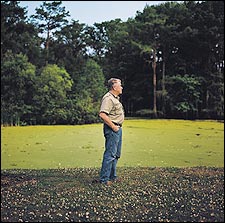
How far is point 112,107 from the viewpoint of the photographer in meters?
4.16

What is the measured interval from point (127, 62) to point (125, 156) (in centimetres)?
1458

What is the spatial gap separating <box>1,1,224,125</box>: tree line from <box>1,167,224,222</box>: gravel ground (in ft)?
41.2

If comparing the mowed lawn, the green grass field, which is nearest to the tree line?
the mowed lawn

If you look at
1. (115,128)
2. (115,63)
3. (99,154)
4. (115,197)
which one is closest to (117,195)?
(115,197)

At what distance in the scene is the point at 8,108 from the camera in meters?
17.7

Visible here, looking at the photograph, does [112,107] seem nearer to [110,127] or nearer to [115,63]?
[110,127]

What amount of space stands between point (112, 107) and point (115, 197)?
1021 mm

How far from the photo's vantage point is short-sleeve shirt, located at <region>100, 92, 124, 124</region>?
4109 millimetres

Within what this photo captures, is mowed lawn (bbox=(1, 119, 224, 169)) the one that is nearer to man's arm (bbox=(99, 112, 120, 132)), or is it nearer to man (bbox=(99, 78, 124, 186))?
man (bbox=(99, 78, 124, 186))

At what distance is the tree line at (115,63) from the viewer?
17.8 meters

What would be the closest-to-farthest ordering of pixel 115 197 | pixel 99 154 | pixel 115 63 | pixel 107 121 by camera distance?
pixel 115 197 → pixel 107 121 → pixel 99 154 → pixel 115 63

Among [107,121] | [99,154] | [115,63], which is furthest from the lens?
[115,63]

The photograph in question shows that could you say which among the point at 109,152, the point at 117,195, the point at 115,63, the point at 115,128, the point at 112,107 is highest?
the point at 115,63

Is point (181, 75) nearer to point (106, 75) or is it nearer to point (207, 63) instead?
point (207, 63)
